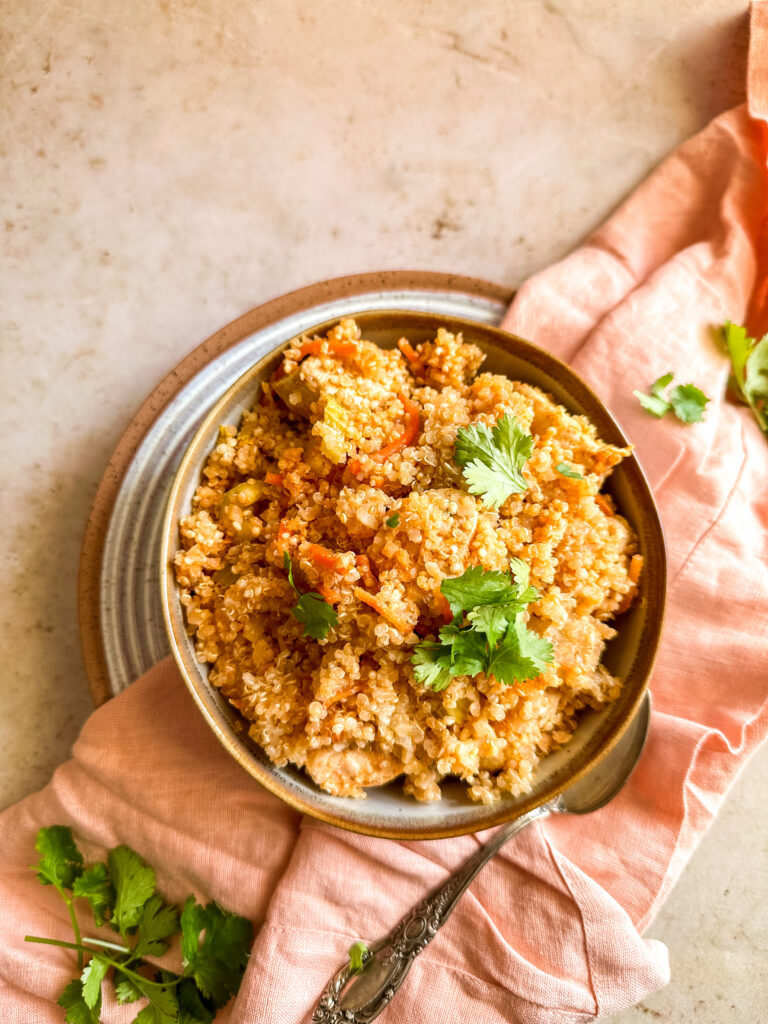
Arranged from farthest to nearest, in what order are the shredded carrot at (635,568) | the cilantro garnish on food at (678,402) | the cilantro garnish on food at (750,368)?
the cilantro garnish on food at (750,368) < the cilantro garnish on food at (678,402) < the shredded carrot at (635,568)

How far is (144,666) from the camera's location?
9.27 feet

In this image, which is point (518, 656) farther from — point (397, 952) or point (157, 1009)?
point (157, 1009)

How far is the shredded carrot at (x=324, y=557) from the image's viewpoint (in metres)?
2.12

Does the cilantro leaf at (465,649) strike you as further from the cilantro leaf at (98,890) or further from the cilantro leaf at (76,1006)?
the cilantro leaf at (76,1006)

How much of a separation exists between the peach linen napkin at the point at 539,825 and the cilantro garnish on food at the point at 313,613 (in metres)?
0.84

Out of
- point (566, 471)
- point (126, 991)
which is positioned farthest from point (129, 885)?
point (566, 471)

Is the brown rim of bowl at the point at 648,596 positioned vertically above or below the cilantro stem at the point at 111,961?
above

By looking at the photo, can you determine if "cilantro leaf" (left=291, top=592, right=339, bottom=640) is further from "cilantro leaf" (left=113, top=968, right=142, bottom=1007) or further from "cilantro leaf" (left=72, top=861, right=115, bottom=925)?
"cilantro leaf" (left=113, top=968, right=142, bottom=1007)

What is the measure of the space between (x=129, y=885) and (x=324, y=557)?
1485 mm

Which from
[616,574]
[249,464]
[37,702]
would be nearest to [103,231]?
[249,464]

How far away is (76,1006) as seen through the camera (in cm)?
256

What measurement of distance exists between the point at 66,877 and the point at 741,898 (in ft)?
8.62

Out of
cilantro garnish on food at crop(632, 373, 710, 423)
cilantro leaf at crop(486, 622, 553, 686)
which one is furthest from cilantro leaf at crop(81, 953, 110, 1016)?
cilantro garnish on food at crop(632, 373, 710, 423)

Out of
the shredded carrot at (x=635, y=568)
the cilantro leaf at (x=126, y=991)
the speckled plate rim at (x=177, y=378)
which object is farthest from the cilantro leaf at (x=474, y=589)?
the cilantro leaf at (x=126, y=991)
